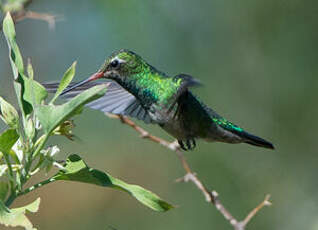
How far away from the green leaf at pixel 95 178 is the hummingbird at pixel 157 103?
2.77ft

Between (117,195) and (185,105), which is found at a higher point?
(185,105)

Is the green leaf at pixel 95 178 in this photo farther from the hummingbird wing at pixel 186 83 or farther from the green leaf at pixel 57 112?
the hummingbird wing at pixel 186 83

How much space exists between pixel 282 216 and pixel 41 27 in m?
3.29

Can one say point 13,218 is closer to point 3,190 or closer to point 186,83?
point 3,190

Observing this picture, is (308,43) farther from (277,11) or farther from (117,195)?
(117,195)

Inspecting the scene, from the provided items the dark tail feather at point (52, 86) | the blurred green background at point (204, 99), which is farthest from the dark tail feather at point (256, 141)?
the blurred green background at point (204, 99)

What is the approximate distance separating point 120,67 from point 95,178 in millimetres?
989

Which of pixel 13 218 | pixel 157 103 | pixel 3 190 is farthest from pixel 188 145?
pixel 13 218

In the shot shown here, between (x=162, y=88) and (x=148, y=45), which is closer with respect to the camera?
(x=162, y=88)

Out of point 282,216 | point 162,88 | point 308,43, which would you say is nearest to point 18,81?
point 162,88

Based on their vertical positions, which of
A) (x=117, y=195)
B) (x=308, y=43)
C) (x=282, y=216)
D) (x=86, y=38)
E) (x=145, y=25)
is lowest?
(x=117, y=195)

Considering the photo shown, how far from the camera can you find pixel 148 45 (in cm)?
646

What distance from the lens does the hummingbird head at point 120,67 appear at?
2564 millimetres

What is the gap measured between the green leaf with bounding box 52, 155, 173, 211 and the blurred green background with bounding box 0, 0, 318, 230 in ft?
12.2
